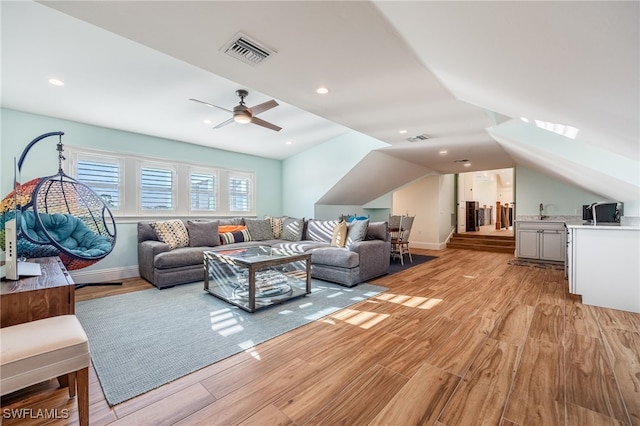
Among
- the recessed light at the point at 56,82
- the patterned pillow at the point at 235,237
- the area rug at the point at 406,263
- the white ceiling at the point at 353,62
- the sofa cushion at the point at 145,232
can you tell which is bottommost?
the area rug at the point at 406,263

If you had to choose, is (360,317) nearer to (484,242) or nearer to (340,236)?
(340,236)

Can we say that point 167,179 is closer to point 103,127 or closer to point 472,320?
point 103,127

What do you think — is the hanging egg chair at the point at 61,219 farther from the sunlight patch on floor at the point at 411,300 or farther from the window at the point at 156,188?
the sunlight patch on floor at the point at 411,300

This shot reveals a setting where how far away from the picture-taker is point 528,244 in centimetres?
547

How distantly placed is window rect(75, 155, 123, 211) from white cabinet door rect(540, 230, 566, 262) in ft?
26.2

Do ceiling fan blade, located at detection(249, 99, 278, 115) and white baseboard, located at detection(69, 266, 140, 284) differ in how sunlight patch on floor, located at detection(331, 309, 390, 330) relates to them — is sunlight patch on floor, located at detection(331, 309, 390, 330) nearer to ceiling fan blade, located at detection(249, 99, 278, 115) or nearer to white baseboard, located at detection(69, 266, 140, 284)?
ceiling fan blade, located at detection(249, 99, 278, 115)

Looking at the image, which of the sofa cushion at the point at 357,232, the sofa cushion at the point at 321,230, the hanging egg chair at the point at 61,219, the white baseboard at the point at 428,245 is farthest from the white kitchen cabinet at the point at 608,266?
the hanging egg chair at the point at 61,219

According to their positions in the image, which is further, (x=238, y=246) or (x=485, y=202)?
(x=485, y=202)

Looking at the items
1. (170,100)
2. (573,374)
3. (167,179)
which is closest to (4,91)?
(170,100)

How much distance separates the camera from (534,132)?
3.40m

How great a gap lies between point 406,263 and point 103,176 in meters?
5.83

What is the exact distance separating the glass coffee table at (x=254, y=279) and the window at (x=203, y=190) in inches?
69.0

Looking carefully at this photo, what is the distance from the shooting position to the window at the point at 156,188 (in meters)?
4.72

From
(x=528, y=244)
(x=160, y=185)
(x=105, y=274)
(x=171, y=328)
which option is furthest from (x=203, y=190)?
(x=528, y=244)
